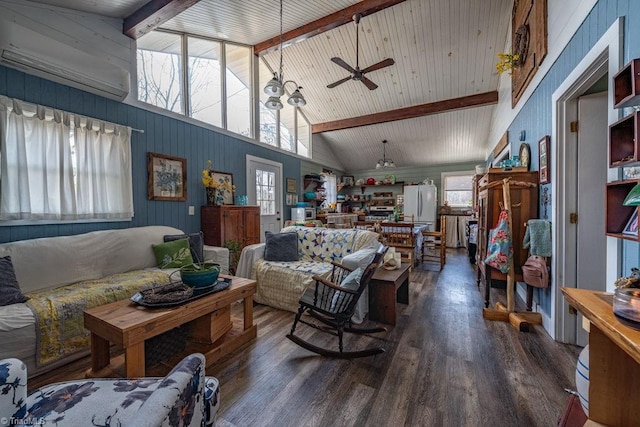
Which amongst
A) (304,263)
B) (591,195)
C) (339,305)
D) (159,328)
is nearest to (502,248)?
(591,195)

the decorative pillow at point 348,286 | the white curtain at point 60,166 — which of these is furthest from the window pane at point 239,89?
the decorative pillow at point 348,286

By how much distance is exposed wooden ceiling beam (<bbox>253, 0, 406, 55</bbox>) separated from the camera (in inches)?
135

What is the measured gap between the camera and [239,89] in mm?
4820

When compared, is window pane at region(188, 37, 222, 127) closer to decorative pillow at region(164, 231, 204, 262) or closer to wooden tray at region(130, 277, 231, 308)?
decorative pillow at region(164, 231, 204, 262)

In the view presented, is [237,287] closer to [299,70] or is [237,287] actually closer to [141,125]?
[141,125]

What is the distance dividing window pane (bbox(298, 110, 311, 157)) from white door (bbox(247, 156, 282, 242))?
50.0 inches

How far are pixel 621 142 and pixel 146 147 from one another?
14.1 ft

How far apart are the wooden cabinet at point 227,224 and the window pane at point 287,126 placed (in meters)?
2.41

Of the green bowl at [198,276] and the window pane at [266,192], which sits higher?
the window pane at [266,192]

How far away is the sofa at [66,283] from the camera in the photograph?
1763 millimetres

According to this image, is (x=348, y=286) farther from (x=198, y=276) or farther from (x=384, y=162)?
(x=384, y=162)

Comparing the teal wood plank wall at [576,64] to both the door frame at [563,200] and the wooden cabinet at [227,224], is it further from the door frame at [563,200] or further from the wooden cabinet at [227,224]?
the wooden cabinet at [227,224]

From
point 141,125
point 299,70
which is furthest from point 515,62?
point 141,125

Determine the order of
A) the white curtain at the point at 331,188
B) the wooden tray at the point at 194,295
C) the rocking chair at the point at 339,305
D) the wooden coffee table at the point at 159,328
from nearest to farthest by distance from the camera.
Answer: the wooden coffee table at the point at 159,328
the wooden tray at the point at 194,295
the rocking chair at the point at 339,305
the white curtain at the point at 331,188
